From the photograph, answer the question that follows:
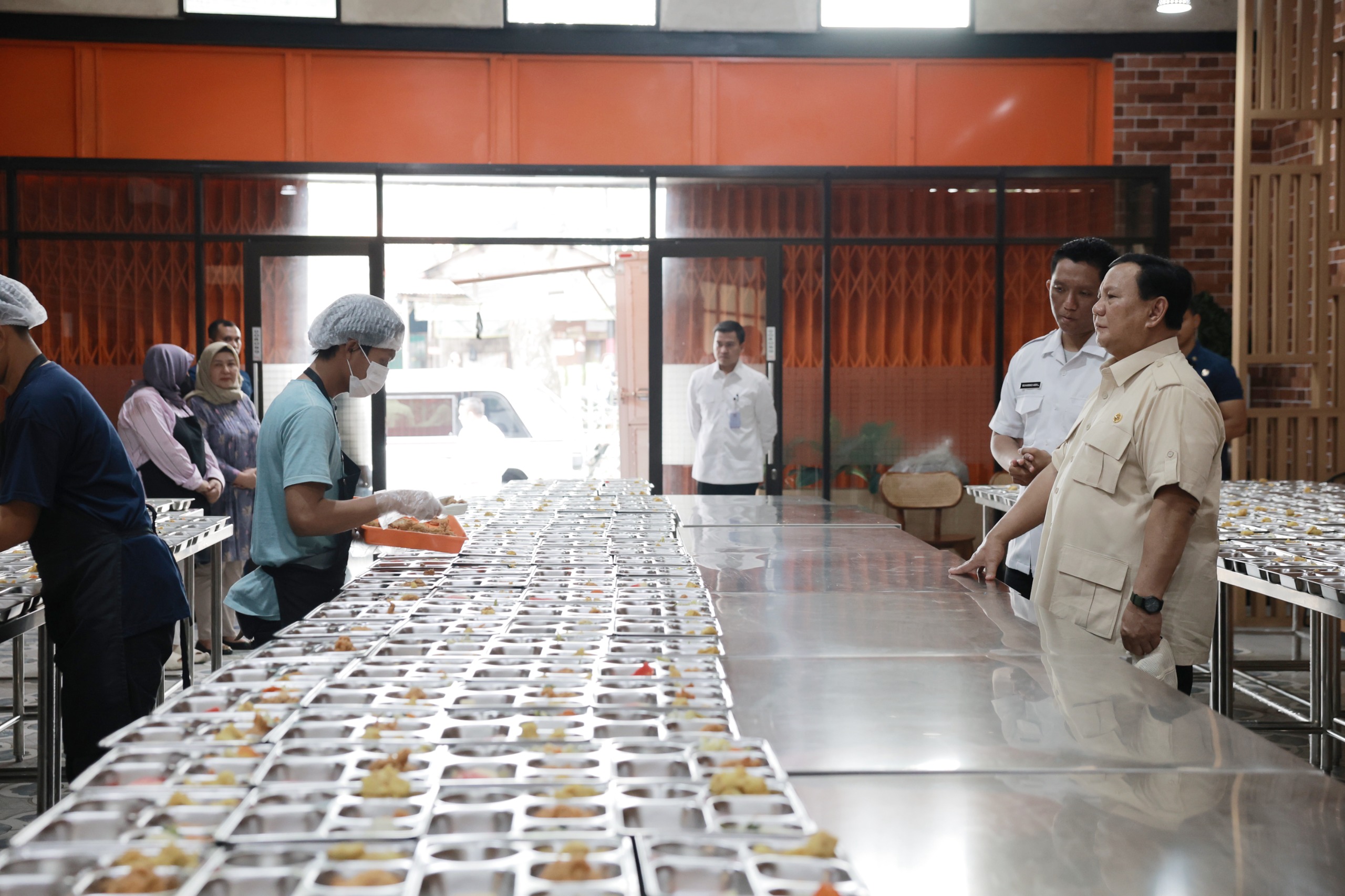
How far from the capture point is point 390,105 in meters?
6.75

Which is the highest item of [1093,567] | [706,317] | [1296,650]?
[706,317]

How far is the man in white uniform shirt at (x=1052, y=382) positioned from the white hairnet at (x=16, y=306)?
243 centimetres

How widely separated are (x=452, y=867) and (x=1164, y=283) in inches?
76.9

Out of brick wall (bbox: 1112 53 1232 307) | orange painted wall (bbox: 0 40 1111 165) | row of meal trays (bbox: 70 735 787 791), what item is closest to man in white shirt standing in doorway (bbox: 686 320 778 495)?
orange painted wall (bbox: 0 40 1111 165)

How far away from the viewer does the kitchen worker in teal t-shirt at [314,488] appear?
2307mm

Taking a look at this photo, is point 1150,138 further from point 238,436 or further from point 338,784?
point 338,784

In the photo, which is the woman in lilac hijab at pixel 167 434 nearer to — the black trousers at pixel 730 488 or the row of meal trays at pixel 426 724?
the black trousers at pixel 730 488

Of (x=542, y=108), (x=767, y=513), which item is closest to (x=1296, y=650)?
(x=767, y=513)

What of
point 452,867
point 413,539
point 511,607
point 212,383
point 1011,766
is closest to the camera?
point 452,867

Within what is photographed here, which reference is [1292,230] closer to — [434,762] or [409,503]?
[409,503]

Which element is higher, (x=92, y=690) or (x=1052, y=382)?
(x=1052, y=382)

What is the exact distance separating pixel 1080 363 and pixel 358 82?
514 cm

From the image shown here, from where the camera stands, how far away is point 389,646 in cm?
182

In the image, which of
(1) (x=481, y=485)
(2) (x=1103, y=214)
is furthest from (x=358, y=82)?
(2) (x=1103, y=214)
